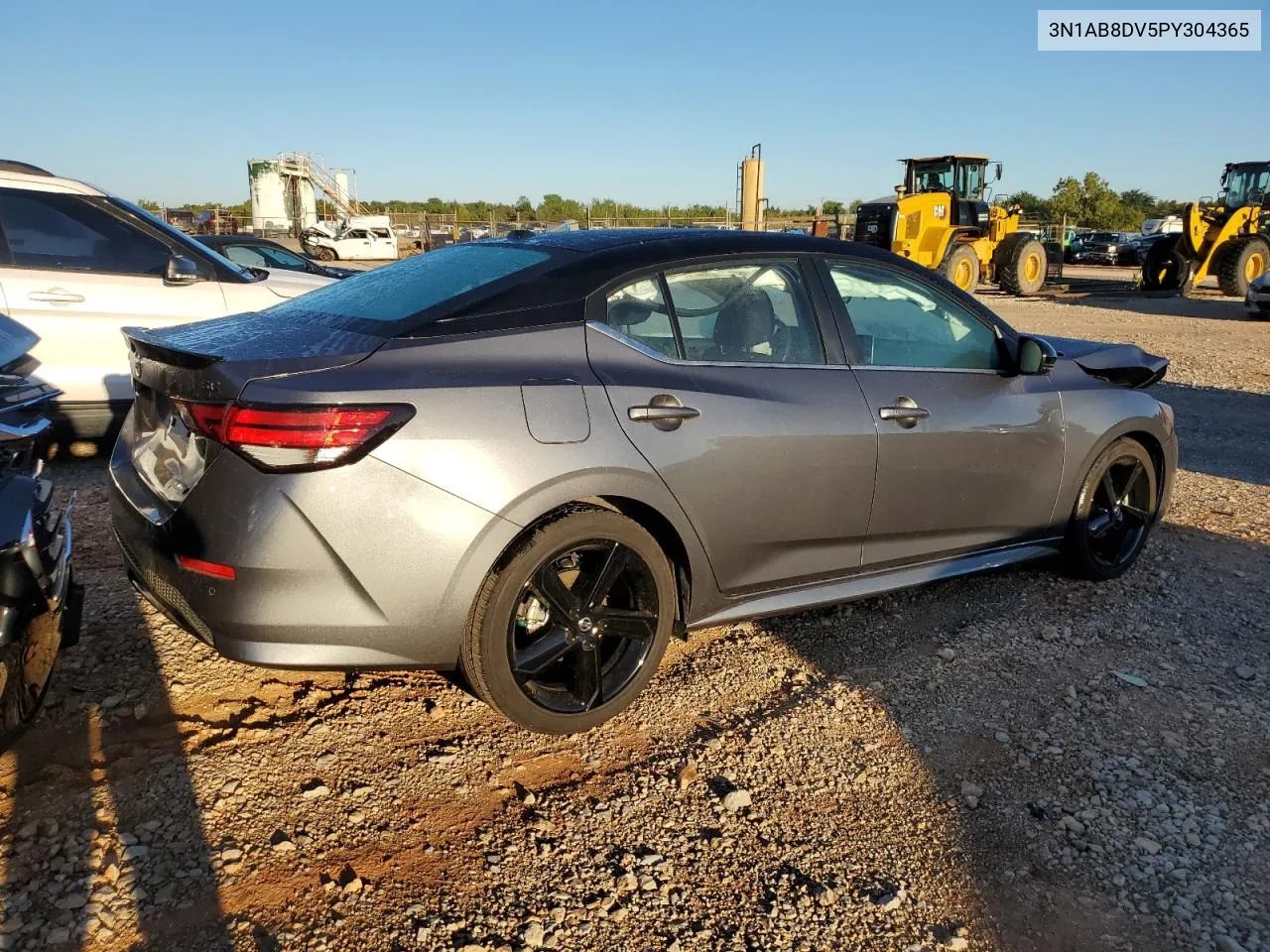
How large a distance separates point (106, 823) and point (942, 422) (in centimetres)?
302

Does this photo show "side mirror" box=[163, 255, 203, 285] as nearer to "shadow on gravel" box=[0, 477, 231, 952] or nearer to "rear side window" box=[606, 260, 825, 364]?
"shadow on gravel" box=[0, 477, 231, 952]

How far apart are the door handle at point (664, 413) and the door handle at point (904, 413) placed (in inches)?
33.6

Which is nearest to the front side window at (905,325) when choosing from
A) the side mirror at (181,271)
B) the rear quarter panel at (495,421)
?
the rear quarter panel at (495,421)

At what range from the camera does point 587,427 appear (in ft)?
8.88

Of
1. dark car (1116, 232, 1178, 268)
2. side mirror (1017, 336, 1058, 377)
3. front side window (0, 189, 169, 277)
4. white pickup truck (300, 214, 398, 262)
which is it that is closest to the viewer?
side mirror (1017, 336, 1058, 377)

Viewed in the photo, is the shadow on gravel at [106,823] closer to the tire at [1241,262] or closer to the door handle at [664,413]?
the door handle at [664,413]

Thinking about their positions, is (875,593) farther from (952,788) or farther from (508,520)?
(508,520)

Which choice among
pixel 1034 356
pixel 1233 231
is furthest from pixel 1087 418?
pixel 1233 231

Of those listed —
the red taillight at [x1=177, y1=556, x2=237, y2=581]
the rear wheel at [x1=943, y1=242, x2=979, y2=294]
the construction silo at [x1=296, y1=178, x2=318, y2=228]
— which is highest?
the construction silo at [x1=296, y1=178, x2=318, y2=228]

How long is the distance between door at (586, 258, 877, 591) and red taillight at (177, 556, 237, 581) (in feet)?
3.84

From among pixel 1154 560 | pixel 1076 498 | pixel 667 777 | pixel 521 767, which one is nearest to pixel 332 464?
pixel 521 767

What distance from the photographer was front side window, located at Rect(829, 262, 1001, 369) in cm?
353

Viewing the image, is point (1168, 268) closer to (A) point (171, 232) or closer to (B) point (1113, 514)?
Answer: (B) point (1113, 514)

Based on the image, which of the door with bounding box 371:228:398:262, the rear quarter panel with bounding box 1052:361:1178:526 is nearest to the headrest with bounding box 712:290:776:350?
the rear quarter panel with bounding box 1052:361:1178:526
